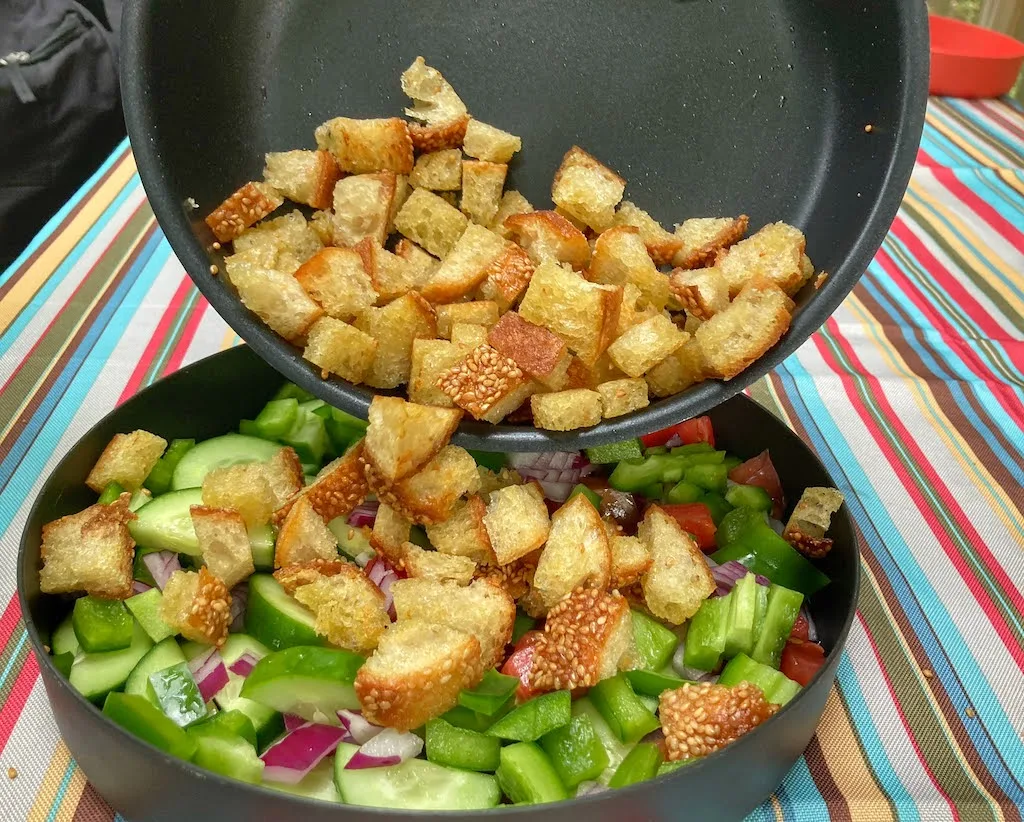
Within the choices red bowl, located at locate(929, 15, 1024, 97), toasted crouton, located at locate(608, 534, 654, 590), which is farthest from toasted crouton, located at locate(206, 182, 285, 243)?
red bowl, located at locate(929, 15, 1024, 97)

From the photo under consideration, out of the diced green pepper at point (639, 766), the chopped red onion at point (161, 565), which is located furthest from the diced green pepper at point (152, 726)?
the diced green pepper at point (639, 766)

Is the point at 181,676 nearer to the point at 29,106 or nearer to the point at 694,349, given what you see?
the point at 694,349

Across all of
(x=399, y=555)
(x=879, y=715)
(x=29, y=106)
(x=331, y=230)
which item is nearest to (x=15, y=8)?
(x=29, y=106)

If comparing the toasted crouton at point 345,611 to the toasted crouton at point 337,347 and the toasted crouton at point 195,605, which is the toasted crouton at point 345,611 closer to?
the toasted crouton at point 195,605

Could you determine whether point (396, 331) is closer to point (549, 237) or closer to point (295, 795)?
point (549, 237)

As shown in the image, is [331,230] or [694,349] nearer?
[694,349]

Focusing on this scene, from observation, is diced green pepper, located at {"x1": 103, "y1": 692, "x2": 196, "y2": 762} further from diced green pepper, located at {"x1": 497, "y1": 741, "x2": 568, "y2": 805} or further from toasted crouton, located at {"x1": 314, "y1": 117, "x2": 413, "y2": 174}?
toasted crouton, located at {"x1": 314, "y1": 117, "x2": 413, "y2": 174}
